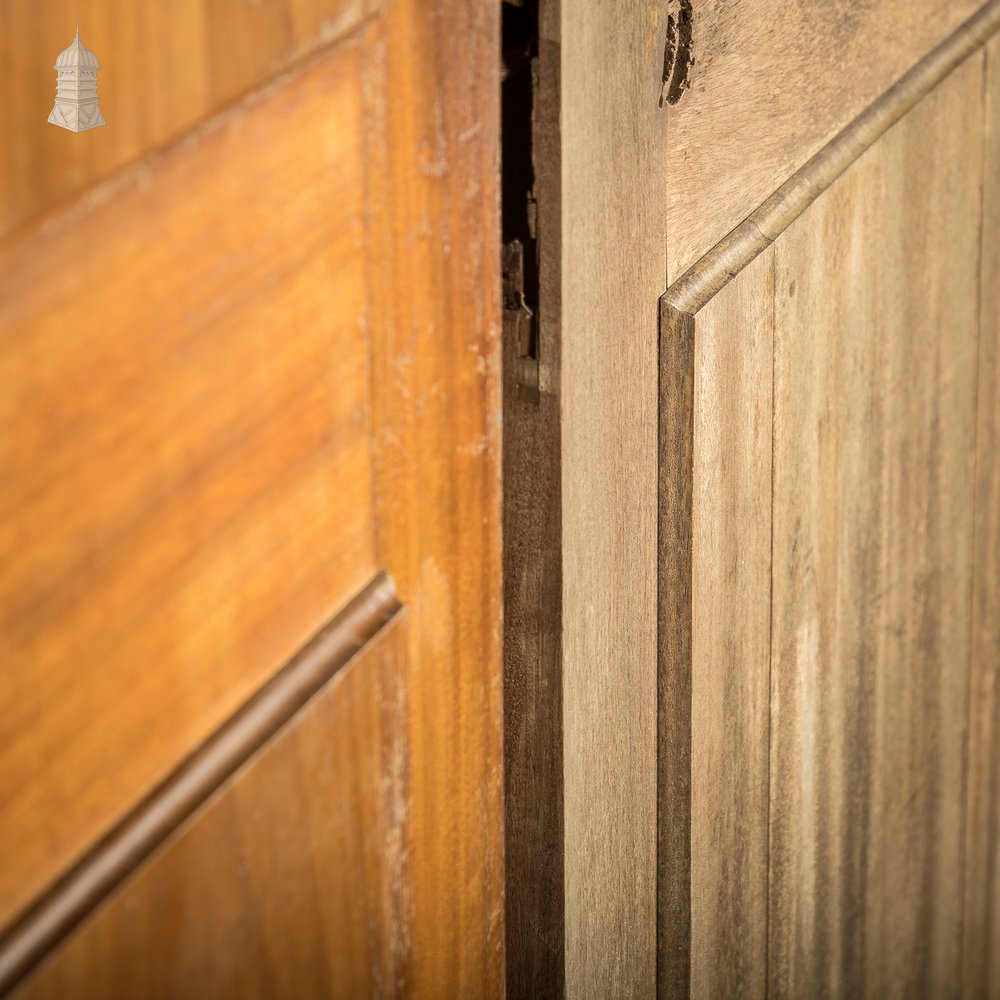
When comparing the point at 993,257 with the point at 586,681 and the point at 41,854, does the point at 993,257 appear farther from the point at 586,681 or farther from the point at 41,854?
the point at 41,854

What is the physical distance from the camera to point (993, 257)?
910mm

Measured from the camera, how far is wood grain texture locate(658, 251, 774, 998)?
67cm

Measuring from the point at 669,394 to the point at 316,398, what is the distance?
27 cm

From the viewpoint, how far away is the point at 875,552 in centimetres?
83

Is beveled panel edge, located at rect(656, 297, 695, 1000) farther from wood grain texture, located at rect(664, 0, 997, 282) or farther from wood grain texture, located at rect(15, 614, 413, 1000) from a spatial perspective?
wood grain texture, located at rect(15, 614, 413, 1000)

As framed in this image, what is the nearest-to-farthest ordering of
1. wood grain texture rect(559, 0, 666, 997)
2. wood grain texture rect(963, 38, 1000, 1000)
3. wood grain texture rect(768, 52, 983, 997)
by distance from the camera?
1. wood grain texture rect(559, 0, 666, 997)
2. wood grain texture rect(768, 52, 983, 997)
3. wood grain texture rect(963, 38, 1000, 1000)

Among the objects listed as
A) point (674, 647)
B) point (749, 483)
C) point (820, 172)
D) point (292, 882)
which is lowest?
point (292, 882)

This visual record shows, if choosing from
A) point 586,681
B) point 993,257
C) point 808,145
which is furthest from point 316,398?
→ point 993,257

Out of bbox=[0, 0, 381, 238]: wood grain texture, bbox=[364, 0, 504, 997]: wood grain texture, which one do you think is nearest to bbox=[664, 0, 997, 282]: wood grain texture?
bbox=[364, 0, 504, 997]: wood grain texture

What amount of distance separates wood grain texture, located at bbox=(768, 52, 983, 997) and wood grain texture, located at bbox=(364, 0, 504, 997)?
0.88 feet

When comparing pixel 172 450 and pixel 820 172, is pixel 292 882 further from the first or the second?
pixel 820 172

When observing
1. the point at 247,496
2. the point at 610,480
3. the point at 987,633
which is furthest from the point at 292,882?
the point at 987,633

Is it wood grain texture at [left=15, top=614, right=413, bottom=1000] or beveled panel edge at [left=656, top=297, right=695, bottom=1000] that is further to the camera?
beveled panel edge at [left=656, top=297, right=695, bottom=1000]

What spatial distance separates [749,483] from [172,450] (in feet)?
1.36
